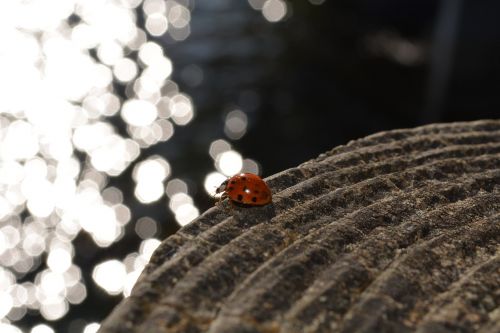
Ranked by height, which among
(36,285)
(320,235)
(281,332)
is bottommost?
(36,285)

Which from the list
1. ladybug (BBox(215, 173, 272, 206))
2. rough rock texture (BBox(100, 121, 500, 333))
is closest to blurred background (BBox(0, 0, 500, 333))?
ladybug (BBox(215, 173, 272, 206))

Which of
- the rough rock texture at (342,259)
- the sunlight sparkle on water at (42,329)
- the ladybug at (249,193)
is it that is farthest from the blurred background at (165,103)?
the rough rock texture at (342,259)

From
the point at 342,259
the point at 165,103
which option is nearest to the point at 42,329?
the point at 165,103

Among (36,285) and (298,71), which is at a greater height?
(298,71)

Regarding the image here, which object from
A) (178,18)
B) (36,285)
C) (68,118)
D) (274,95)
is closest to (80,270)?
(36,285)

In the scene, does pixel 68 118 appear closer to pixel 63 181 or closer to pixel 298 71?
pixel 63 181

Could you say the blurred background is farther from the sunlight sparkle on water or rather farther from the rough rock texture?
the rough rock texture
